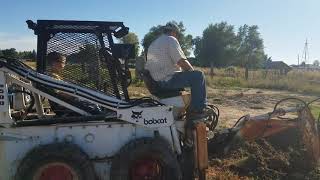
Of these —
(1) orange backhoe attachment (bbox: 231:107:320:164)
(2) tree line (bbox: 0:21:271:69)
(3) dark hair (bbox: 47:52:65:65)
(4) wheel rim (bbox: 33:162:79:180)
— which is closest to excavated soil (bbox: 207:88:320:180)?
(1) orange backhoe attachment (bbox: 231:107:320:164)

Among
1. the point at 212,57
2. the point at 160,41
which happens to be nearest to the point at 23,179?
the point at 160,41

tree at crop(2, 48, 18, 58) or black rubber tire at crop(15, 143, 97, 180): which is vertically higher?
tree at crop(2, 48, 18, 58)

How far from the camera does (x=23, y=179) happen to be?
6285 millimetres

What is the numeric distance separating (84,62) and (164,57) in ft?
3.68

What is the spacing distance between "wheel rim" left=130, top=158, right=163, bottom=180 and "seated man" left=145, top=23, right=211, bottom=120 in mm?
861

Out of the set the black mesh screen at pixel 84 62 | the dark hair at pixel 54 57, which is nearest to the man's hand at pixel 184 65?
the black mesh screen at pixel 84 62

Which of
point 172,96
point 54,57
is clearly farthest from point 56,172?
point 172,96

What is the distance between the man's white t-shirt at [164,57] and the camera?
7160 millimetres

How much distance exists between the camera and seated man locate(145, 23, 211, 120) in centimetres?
706

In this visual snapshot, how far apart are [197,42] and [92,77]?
73.8 meters

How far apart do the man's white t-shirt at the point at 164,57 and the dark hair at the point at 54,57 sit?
1.24m

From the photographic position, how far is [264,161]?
9.24 m

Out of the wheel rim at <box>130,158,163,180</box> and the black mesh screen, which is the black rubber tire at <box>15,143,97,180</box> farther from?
the black mesh screen

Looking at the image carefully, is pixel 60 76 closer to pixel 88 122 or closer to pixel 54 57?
pixel 54 57
